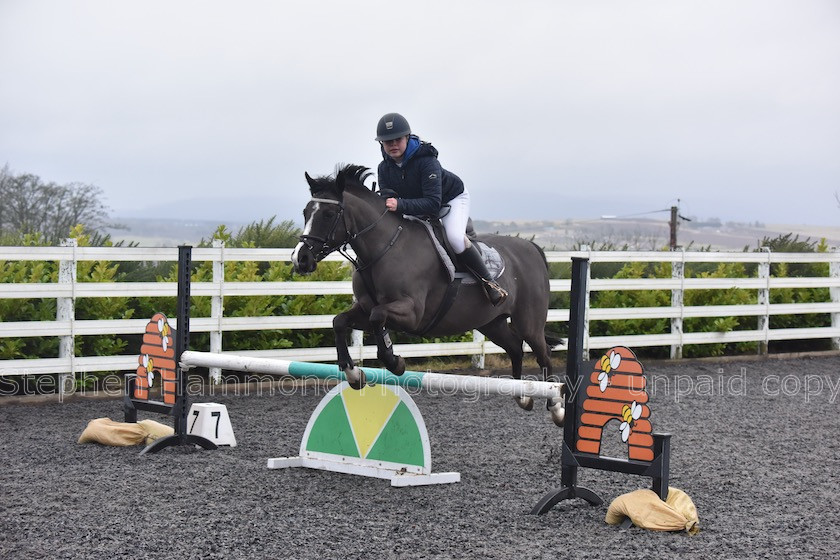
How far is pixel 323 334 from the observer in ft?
31.2

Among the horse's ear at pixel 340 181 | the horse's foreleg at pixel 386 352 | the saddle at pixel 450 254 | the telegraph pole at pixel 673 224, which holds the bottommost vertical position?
the horse's foreleg at pixel 386 352

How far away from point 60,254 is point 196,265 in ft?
7.34

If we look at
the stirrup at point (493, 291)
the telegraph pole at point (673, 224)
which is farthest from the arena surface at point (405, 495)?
the telegraph pole at point (673, 224)

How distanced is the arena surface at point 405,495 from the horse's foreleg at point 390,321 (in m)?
0.73

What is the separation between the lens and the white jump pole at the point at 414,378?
484 centimetres

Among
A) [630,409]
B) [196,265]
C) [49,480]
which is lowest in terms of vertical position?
[49,480]

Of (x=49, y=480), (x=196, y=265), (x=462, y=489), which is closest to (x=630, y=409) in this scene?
(x=462, y=489)

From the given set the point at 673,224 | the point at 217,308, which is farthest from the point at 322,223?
the point at 673,224

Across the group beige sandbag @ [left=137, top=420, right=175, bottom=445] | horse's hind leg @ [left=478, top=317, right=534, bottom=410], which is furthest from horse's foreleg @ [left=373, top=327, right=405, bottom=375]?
beige sandbag @ [left=137, top=420, right=175, bottom=445]

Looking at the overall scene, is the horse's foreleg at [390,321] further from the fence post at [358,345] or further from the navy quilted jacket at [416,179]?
the fence post at [358,345]

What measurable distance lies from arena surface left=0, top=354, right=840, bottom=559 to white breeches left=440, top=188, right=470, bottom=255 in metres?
1.42

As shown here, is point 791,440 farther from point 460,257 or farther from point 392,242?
point 392,242

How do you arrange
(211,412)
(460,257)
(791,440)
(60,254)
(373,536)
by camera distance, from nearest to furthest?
(373,536)
(460,257)
(211,412)
(791,440)
(60,254)

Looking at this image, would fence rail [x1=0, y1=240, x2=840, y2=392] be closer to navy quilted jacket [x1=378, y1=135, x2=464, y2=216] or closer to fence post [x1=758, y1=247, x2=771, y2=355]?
fence post [x1=758, y1=247, x2=771, y2=355]
